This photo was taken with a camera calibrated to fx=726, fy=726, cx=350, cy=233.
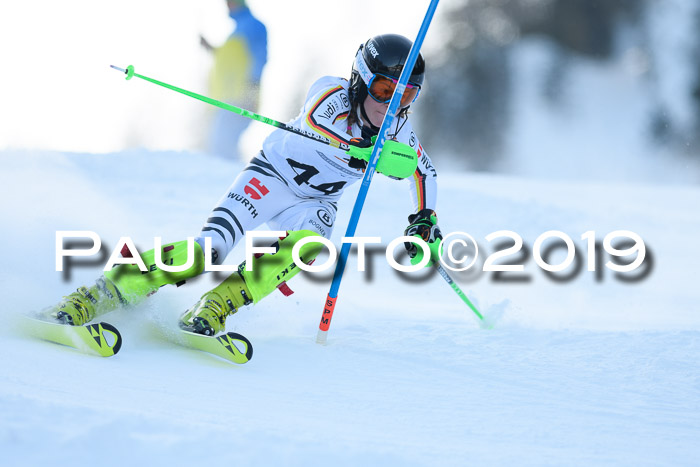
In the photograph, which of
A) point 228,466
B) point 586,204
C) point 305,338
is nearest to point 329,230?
point 305,338

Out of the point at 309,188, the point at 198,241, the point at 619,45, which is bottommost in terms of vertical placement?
the point at 198,241

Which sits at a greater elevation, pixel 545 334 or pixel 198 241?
pixel 198 241

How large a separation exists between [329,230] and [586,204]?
4.98 metres

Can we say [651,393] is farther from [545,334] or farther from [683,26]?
[683,26]

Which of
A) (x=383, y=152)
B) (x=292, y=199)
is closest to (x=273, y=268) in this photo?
(x=292, y=199)

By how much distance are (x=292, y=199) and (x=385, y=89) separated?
0.66 meters

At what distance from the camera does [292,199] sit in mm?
3359

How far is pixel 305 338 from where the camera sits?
3334mm

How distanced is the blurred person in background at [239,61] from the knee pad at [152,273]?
14.1ft

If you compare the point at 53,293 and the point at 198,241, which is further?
the point at 53,293

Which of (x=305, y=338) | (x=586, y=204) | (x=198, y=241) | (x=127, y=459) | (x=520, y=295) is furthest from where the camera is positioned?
(x=586, y=204)

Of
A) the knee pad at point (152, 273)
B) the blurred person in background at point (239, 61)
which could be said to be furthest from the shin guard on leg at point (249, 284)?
the blurred person in background at point (239, 61)

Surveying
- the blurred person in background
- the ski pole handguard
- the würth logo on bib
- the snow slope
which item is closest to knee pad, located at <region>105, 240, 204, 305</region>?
the snow slope

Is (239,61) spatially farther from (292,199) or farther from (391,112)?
(391,112)
